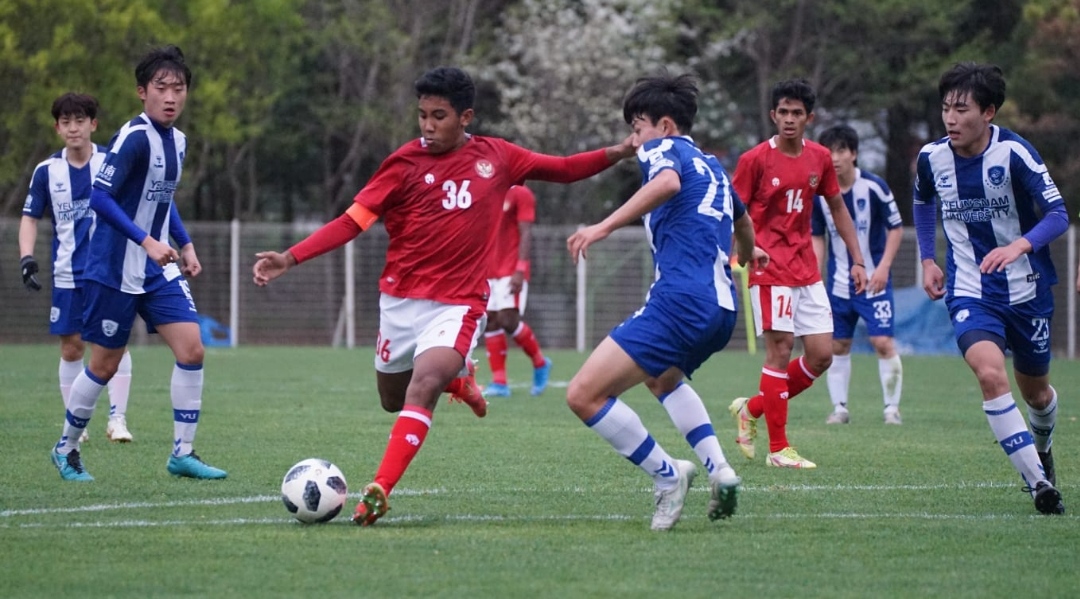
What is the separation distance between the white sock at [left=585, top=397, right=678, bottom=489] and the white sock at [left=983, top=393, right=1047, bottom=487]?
168cm

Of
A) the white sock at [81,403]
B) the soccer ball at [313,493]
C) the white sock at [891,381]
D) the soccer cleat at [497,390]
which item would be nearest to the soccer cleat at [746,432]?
the white sock at [891,381]

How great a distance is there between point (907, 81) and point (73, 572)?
2768 cm

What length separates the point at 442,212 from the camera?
687 cm

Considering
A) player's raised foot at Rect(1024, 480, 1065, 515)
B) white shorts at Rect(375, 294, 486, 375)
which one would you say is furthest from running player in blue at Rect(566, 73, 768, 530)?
player's raised foot at Rect(1024, 480, 1065, 515)

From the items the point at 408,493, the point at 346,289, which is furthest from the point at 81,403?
the point at 346,289

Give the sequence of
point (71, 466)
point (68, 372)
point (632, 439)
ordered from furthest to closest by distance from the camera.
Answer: point (68, 372) → point (71, 466) → point (632, 439)

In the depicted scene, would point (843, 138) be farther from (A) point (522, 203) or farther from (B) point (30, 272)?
(B) point (30, 272)

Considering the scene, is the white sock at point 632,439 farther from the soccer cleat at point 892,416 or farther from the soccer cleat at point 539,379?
the soccer cleat at point 539,379

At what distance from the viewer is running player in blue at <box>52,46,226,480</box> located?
310 inches

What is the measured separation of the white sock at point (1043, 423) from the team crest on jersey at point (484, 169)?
2.96 meters

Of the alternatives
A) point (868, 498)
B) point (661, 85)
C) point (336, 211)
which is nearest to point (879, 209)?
point (868, 498)

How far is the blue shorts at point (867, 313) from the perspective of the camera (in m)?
12.4

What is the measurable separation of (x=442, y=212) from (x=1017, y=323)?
2776mm

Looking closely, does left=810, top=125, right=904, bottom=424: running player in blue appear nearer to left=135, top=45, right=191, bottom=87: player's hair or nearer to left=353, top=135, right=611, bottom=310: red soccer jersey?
left=353, top=135, right=611, bottom=310: red soccer jersey
